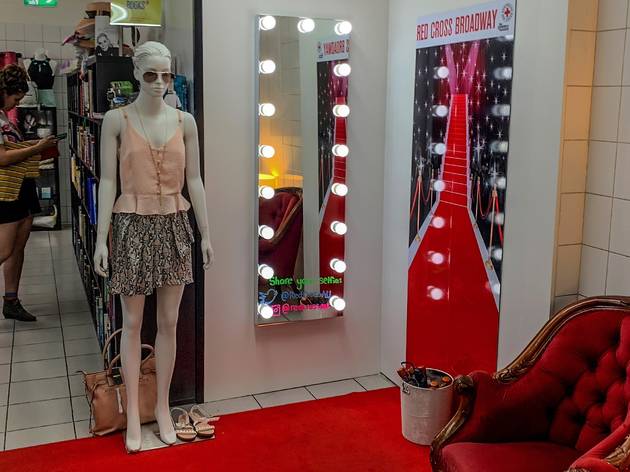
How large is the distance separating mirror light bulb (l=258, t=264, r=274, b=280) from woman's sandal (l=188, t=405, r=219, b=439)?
74 cm

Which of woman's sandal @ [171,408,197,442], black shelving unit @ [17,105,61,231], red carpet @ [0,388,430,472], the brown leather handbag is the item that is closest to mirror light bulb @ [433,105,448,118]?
red carpet @ [0,388,430,472]

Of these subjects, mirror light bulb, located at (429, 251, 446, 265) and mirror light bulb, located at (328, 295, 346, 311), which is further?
mirror light bulb, located at (328, 295, 346, 311)

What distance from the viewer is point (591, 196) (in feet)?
9.56

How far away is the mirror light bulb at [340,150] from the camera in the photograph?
3975mm

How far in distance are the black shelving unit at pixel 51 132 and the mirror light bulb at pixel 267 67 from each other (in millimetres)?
5625

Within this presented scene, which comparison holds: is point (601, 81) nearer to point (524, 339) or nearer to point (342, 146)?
point (524, 339)

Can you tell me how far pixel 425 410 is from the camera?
→ 134 inches

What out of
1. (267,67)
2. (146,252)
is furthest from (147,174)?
(267,67)

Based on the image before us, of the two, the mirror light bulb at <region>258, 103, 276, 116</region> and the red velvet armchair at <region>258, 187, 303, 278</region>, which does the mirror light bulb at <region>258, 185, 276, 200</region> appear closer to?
the red velvet armchair at <region>258, 187, 303, 278</region>

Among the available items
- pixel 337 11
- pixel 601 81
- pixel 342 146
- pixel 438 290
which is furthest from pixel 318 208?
pixel 601 81

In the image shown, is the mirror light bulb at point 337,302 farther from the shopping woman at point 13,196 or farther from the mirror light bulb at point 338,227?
the shopping woman at point 13,196

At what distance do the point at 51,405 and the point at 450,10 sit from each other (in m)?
2.77

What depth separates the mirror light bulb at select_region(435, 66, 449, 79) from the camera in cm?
352

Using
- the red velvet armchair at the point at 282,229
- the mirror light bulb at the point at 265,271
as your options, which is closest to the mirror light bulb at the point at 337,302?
the red velvet armchair at the point at 282,229
